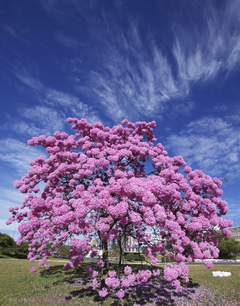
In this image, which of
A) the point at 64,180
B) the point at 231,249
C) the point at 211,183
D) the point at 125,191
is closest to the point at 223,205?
the point at 211,183

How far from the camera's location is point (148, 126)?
11.0m

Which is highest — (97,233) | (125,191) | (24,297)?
(125,191)

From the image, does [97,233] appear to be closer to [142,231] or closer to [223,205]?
[142,231]

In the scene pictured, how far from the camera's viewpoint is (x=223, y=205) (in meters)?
7.80

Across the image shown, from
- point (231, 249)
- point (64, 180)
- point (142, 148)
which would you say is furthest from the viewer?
point (231, 249)

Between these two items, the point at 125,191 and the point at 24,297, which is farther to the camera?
the point at 24,297

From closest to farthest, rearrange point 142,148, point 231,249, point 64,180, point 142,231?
point 142,148
point 64,180
point 142,231
point 231,249

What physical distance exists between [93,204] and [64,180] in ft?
16.9

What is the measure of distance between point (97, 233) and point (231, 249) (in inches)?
1871

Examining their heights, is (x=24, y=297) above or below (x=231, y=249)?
below

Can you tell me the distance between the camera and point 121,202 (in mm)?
4895

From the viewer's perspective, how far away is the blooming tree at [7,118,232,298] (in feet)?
16.8

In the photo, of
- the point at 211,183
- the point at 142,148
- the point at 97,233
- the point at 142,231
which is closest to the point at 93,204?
the point at 97,233

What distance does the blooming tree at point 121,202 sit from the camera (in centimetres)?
512
